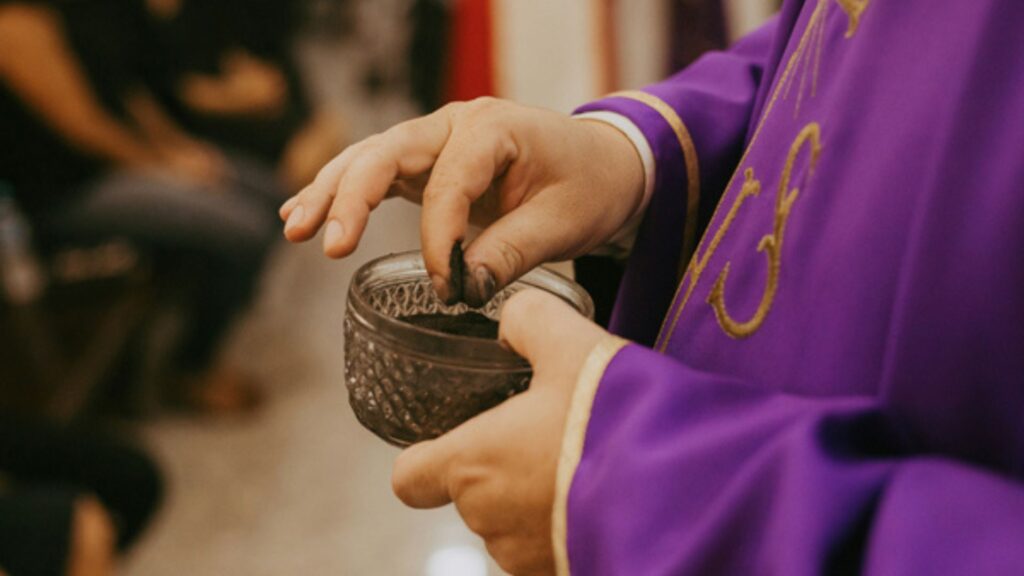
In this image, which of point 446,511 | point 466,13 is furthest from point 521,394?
point 466,13

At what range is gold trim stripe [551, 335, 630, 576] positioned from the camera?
455 millimetres

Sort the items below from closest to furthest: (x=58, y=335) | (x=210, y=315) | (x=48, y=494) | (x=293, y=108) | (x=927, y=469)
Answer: (x=927, y=469), (x=48, y=494), (x=58, y=335), (x=210, y=315), (x=293, y=108)

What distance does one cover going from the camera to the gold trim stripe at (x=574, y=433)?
1.49ft

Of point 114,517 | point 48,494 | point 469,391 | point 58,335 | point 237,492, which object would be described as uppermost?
point 469,391

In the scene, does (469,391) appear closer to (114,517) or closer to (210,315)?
(114,517)

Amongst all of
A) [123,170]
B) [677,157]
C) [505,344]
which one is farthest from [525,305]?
[123,170]

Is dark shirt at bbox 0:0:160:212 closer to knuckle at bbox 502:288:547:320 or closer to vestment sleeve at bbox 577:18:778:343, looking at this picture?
vestment sleeve at bbox 577:18:778:343

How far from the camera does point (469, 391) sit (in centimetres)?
A: 50

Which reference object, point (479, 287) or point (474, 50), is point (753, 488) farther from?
point (474, 50)

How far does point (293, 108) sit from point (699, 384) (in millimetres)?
2679

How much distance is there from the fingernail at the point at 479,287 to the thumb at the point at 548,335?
1.2 inches

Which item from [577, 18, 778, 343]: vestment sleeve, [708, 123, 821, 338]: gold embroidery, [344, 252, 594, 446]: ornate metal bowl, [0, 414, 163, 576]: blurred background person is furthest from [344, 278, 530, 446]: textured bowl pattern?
[0, 414, 163, 576]: blurred background person

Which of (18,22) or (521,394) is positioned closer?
(521,394)

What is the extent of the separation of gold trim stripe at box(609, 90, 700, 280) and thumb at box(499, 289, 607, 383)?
25 centimetres
